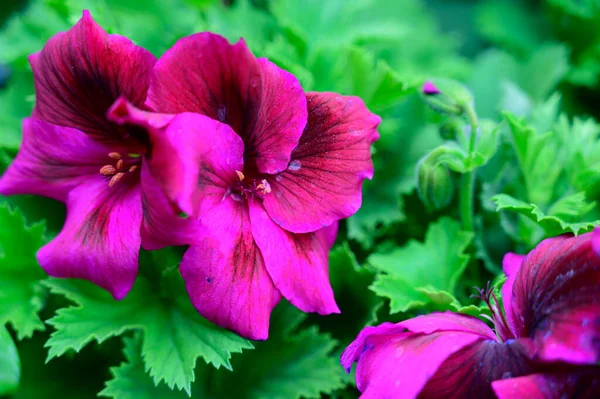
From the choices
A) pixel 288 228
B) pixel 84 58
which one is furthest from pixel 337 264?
pixel 84 58

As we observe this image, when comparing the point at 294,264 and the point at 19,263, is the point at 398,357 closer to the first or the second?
the point at 294,264

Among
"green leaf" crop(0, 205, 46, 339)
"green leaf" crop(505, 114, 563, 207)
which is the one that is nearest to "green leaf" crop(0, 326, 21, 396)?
"green leaf" crop(0, 205, 46, 339)

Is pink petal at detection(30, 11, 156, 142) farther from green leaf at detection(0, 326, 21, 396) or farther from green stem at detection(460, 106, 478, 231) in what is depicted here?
green stem at detection(460, 106, 478, 231)

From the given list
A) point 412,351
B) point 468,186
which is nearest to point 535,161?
point 468,186

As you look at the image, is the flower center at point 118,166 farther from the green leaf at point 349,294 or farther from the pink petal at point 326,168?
the green leaf at point 349,294

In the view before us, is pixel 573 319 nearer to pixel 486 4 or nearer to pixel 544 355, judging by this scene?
pixel 544 355
